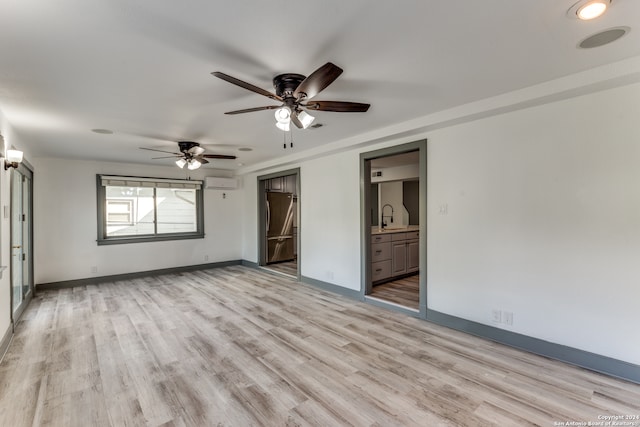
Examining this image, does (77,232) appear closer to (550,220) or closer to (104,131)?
(104,131)

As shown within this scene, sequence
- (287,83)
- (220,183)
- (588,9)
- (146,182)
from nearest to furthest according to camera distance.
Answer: (588,9) < (287,83) < (146,182) < (220,183)

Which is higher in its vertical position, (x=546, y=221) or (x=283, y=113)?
(x=283, y=113)

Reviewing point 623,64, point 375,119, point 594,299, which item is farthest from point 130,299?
point 623,64

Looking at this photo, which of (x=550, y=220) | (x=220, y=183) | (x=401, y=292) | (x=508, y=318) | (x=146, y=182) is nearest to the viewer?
(x=550, y=220)

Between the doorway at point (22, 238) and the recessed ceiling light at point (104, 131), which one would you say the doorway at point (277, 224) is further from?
the doorway at point (22, 238)

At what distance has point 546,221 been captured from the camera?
8.96ft

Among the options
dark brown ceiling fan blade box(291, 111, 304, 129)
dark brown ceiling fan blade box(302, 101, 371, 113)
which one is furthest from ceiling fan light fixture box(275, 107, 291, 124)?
dark brown ceiling fan blade box(302, 101, 371, 113)

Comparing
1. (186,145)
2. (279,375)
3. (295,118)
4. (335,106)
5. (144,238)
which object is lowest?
(279,375)

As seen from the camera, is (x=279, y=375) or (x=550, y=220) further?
(x=550, y=220)

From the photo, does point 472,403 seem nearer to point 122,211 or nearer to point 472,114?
point 472,114

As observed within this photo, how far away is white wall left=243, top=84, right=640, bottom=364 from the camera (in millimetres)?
2365

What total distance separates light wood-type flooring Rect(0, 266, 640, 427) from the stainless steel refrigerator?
11.5ft

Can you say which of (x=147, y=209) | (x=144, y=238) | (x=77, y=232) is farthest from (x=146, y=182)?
(x=77, y=232)

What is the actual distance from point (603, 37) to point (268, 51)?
217 centimetres
